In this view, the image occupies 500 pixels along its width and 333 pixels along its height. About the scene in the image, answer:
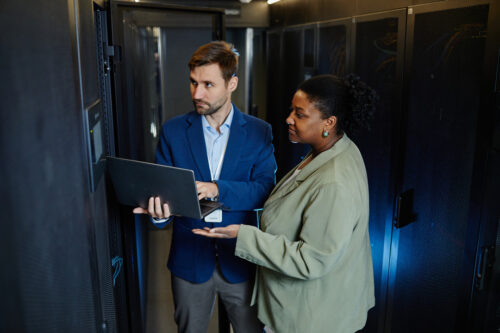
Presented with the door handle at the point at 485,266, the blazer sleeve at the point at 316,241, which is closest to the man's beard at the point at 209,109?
the blazer sleeve at the point at 316,241

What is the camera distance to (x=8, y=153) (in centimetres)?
88

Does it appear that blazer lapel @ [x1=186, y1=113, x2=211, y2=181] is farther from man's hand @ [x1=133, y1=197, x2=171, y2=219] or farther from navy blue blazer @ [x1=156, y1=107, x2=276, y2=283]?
man's hand @ [x1=133, y1=197, x2=171, y2=219]

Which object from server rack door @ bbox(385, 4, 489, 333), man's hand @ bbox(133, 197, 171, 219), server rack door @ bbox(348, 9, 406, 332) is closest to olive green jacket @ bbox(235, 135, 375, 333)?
man's hand @ bbox(133, 197, 171, 219)

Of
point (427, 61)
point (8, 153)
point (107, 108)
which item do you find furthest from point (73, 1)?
point (427, 61)

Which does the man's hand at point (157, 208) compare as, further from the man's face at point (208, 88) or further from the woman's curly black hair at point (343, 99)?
the woman's curly black hair at point (343, 99)

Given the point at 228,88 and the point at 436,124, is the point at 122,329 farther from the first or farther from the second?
the point at 436,124

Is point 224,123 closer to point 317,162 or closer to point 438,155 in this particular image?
point 317,162

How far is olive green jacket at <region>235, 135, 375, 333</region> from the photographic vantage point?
1.38 metres

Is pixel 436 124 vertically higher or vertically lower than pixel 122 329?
higher

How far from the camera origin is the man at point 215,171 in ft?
5.79

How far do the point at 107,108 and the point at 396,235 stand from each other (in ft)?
5.11

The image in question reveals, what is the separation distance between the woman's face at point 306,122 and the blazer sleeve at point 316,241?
245 mm

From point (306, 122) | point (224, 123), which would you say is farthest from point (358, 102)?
point (224, 123)

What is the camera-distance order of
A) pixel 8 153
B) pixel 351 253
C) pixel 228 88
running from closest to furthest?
pixel 8 153 → pixel 351 253 → pixel 228 88
